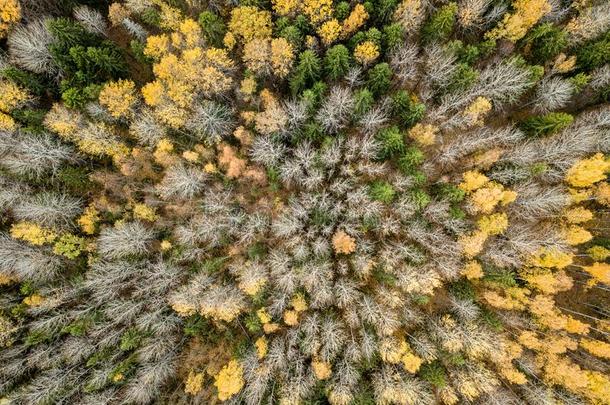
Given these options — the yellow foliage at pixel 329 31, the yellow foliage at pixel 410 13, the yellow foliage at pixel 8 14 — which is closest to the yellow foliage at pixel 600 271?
the yellow foliage at pixel 410 13

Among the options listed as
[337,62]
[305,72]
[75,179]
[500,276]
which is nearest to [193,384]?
[75,179]

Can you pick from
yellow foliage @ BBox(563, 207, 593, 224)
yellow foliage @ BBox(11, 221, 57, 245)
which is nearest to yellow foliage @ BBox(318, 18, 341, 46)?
yellow foliage @ BBox(563, 207, 593, 224)

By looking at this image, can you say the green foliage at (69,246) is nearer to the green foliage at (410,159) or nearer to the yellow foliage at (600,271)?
the green foliage at (410,159)

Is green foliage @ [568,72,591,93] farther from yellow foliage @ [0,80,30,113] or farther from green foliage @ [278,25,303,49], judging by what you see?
yellow foliage @ [0,80,30,113]

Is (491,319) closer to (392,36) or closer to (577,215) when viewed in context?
(577,215)

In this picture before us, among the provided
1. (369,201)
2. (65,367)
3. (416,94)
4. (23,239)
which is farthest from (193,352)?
(416,94)

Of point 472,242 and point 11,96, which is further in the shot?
point 11,96

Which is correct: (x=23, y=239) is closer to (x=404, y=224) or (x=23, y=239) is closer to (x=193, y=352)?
(x=193, y=352)
